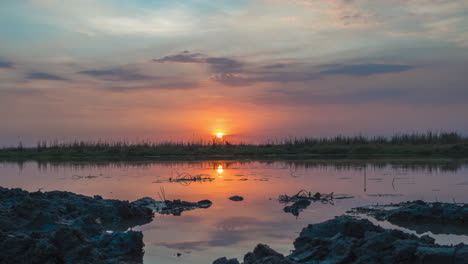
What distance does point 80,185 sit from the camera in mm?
15898

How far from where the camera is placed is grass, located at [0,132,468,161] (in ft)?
113

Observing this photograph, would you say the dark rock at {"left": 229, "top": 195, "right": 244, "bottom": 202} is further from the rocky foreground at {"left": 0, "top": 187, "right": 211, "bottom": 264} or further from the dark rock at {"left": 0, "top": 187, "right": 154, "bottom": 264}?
the dark rock at {"left": 0, "top": 187, "right": 154, "bottom": 264}

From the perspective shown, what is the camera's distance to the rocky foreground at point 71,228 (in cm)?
584

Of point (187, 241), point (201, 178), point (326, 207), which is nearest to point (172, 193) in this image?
point (201, 178)

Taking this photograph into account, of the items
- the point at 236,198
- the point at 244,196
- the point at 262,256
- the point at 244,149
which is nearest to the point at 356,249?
the point at 262,256

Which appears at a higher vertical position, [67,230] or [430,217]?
[67,230]

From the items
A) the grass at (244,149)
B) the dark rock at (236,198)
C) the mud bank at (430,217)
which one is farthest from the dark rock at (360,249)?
the grass at (244,149)

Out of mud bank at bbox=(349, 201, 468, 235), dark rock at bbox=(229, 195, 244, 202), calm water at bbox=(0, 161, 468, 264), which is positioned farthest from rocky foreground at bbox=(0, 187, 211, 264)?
mud bank at bbox=(349, 201, 468, 235)

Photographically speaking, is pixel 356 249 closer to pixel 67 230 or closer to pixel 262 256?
pixel 262 256

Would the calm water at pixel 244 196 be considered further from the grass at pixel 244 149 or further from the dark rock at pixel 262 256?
the grass at pixel 244 149

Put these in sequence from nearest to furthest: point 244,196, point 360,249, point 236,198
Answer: point 360,249, point 236,198, point 244,196

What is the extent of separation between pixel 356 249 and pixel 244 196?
6.89m

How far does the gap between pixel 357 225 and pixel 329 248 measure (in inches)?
36.0

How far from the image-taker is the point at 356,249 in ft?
18.1
